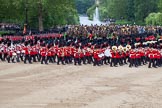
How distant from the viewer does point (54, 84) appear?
26.8 metres

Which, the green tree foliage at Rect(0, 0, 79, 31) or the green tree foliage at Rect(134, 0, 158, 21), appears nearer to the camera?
the green tree foliage at Rect(0, 0, 79, 31)

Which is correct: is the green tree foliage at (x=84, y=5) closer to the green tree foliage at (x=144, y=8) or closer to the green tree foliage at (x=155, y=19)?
the green tree foliage at (x=144, y=8)

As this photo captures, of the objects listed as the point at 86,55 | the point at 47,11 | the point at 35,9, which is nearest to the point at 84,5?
the point at 47,11

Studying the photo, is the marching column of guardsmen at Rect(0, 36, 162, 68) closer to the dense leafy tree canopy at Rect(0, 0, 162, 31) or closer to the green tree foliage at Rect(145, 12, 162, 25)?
the dense leafy tree canopy at Rect(0, 0, 162, 31)

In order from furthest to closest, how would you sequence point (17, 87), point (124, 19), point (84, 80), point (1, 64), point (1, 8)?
1. point (124, 19)
2. point (1, 8)
3. point (1, 64)
4. point (84, 80)
5. point (17, 87)

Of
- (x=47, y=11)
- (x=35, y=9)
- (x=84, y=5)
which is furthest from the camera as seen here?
(x=84, y=5)

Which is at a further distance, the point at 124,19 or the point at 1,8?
the point at 124,19

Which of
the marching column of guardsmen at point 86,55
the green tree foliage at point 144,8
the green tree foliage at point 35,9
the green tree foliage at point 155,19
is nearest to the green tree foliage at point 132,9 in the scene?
the green tree foliage at point 144,8

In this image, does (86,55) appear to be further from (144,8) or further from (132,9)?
(132,9)

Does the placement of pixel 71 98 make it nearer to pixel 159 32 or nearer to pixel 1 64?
pixel 1 64

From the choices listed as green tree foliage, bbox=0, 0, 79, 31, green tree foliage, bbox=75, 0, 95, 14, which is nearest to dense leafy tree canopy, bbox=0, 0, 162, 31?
green tree foliage, bbox=0, 0, 79, 31

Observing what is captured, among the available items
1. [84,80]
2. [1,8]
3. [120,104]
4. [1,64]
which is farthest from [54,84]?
[1,8]

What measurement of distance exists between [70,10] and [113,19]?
1609 inches

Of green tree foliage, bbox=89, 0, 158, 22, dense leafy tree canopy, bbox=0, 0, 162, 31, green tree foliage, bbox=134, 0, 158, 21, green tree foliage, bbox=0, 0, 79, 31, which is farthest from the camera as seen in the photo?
green tree foliage, bbox=89, 0, 158, 22
